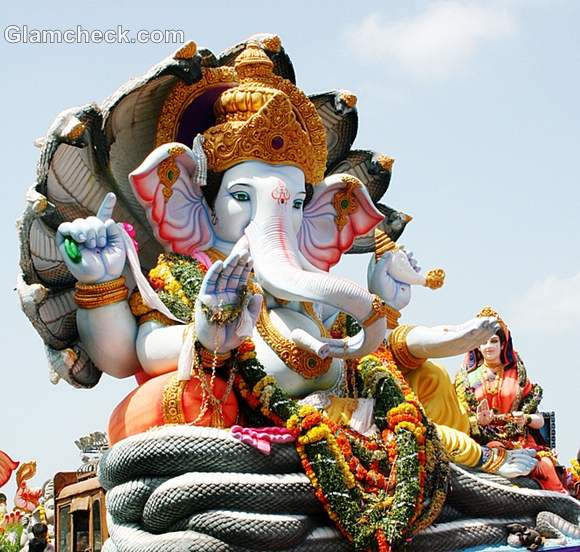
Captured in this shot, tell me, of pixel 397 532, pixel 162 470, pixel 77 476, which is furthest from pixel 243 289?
pixel 77 476

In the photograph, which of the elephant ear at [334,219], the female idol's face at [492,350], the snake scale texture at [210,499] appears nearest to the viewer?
the snake scale texture at [210,499]

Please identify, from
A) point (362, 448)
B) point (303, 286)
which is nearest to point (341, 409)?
point (362, 448)

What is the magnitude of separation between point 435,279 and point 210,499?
2.38m

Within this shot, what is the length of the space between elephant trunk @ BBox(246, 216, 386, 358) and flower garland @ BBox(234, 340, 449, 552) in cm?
30

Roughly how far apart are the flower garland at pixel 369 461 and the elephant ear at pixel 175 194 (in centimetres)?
85

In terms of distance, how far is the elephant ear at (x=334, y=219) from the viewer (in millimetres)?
7246

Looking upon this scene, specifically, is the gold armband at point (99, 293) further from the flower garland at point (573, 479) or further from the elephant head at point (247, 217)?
the flower garland at point (573, 479)

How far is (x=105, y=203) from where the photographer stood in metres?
6.48

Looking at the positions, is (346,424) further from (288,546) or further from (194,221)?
(194,221)

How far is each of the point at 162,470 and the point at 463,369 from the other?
377 centimetres

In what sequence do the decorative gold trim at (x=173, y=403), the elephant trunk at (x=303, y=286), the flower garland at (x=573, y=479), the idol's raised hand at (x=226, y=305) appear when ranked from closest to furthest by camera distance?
the idol's raised hand at (x=226, y=305)
the decorative gold trim at (x=173, y=403)
the elephant trunk at (x=303, y=286)
the flower garland at (x=573, y=479)

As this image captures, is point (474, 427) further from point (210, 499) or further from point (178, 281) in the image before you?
point (210, 499)

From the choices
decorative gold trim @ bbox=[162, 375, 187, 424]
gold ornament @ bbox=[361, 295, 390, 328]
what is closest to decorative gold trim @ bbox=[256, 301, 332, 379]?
gold ornament @ bbox=[361, 295, 390, 328]

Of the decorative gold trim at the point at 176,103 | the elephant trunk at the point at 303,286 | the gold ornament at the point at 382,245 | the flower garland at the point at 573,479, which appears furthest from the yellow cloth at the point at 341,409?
the flower garland at the point at 573,479
